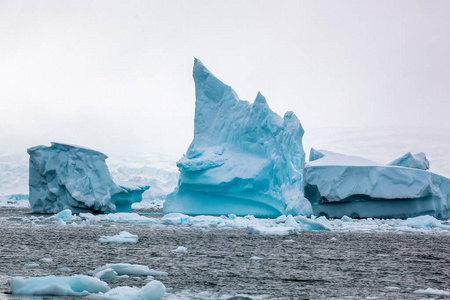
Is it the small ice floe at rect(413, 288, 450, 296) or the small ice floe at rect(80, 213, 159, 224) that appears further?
the small ice floe at rect(80, 213, 159, 224)

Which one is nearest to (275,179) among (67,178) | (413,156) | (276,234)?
(413,156)

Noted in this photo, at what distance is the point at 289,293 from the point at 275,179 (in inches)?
757

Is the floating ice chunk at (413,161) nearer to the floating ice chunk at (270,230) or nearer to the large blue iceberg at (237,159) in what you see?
the large blue iceberg at (237,159)

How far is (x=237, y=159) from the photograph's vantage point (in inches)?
981

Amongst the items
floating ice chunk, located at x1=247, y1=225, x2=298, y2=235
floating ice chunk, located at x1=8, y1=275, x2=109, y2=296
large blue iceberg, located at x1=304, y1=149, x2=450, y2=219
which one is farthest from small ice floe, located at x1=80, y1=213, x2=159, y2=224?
floating ice chunk, located at x1=8, y1=275, x2=109, y2=296

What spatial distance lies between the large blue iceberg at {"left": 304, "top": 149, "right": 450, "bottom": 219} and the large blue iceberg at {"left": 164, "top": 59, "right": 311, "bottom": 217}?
223cm

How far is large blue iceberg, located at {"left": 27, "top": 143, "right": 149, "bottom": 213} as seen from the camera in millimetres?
22812

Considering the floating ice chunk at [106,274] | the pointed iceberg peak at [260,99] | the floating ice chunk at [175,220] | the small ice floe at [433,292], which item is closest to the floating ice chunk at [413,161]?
the pointed iceberg peak at [260,99]

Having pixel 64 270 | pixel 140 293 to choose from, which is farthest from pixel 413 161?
pixel 140 293

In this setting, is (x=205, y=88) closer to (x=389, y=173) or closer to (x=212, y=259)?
(x=389, y=173)

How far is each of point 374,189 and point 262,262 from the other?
12.9 metres

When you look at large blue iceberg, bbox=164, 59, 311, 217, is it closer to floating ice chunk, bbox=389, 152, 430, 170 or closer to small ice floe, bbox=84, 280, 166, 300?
floating ice chunk, bbox=389, 152, 430, 170

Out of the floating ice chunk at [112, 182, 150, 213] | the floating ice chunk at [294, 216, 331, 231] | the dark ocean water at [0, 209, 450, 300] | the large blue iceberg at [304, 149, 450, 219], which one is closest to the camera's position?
the dark ocean water at [0, 209, 450, 300]

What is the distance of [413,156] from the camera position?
23.3 metres
